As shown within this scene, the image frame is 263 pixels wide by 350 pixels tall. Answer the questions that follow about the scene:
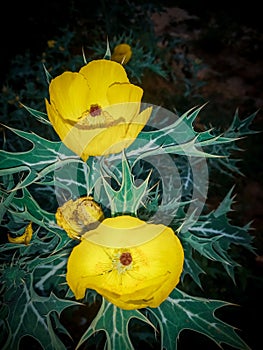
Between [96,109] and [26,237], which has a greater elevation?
[96,109]

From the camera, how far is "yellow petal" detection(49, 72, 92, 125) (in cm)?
79

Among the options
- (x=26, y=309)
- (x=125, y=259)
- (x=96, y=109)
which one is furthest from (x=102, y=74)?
(x=26, y=309)

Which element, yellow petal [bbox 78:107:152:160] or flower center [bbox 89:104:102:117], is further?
flower center [bbox 89:104:102:117]

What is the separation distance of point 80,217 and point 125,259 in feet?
0.43

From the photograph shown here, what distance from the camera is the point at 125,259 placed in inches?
30.8

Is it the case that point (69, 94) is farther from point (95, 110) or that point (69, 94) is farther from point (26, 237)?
point (26, 237)

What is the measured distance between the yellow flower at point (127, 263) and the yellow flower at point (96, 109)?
0.14 metres

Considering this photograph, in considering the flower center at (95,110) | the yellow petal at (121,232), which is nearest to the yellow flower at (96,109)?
the flower center at (95,110)

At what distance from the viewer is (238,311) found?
1.82 meters

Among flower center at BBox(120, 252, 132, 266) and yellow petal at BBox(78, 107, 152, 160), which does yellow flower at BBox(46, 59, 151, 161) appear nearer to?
yellow petal at BBox(78, 107, 152, 160)

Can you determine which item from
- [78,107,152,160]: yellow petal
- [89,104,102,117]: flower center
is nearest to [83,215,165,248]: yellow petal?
[78,107,152,160]: yellow petal

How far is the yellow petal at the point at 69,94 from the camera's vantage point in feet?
2.58

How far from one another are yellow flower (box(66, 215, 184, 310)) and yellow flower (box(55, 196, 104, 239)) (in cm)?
3

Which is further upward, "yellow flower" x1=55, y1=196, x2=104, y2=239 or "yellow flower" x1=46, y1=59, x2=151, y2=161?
"yellow flower" x1=46, y1=59, x2=151, y2=161
